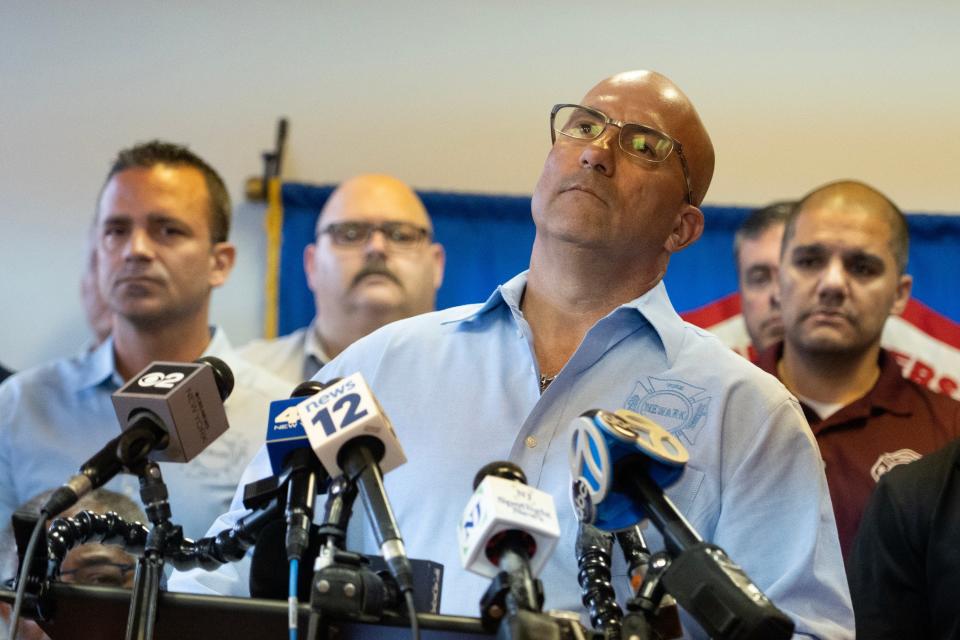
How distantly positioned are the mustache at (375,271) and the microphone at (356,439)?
2432 millimetres

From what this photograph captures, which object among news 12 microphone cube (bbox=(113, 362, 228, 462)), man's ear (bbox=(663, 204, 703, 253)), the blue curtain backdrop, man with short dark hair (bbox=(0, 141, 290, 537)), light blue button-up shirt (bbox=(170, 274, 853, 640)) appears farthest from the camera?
the blue curtain backdrop

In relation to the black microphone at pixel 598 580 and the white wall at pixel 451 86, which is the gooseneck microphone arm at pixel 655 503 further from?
the white wall at pixel 451 86

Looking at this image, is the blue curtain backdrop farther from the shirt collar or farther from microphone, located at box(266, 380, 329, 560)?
microphone, located at box(266, 380, 329, 560)

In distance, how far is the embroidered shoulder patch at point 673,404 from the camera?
212cm

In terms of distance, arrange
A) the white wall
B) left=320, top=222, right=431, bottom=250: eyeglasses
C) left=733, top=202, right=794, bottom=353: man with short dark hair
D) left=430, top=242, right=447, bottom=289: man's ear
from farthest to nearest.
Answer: the white wall
left=430, top=242, right=447, bottom=289: man's ear
left=320, top=222, right=431, bottom=250: eyeglasses
left=733, top=202, right=794, bottom=353: man with short dark hair

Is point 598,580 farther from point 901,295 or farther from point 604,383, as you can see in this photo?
point 901,295

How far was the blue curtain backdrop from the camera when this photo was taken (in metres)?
4.64

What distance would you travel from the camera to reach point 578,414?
84.1 inches

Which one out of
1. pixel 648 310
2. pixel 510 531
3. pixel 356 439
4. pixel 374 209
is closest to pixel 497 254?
pixel 374 209

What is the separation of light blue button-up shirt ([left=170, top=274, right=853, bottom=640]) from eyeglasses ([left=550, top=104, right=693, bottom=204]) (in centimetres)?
27

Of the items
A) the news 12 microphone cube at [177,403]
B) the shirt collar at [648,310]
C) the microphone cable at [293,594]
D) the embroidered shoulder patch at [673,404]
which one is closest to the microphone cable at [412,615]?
the microphone cable at [293,594]

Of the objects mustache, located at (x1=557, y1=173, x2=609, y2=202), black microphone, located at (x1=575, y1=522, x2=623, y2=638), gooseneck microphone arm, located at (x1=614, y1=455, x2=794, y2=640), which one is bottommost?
black microphone, located at (x1=575, y1=522, x2=623, y2=638)

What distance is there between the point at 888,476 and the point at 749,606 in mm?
1493

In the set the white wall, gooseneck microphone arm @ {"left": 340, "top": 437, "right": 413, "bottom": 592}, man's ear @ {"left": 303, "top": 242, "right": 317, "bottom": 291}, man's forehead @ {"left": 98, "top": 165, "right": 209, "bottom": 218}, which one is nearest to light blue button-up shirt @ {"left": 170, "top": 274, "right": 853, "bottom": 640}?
gooseneck microphone arm @ {"left": 340, "top": 437, "right": 413, "bottom": 592}
